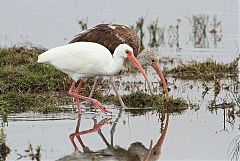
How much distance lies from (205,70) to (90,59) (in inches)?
157

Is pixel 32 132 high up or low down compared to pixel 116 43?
down

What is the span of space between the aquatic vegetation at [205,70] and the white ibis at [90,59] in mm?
3369

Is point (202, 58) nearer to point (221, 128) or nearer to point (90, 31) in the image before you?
point (90, 31)

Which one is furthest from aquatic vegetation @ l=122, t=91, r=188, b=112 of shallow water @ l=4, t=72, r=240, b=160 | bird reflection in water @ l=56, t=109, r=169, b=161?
bird reflection in water @ l=56, t=109, r=169, b=161

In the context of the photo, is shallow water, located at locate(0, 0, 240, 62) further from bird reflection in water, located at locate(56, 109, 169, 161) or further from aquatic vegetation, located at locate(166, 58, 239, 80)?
bird reflection in water, located at locate(56, 109, 169, 161)

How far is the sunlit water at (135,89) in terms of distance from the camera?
9406mm

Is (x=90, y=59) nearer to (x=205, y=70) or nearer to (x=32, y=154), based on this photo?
(x=32, y=154)

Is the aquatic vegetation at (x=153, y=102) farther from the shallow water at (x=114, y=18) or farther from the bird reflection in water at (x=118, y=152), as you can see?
the shallow water at (x=114, y=18)

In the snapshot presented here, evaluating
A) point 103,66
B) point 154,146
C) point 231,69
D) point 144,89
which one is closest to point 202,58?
point 231,69

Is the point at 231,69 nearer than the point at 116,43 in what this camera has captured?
No

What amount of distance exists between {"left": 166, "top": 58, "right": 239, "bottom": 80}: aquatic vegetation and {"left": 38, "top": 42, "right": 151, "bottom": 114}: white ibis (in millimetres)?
3369

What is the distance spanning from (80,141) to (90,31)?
10.5 feet

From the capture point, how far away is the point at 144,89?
13.0m

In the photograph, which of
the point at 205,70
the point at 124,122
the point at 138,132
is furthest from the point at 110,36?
the point at 205,70
